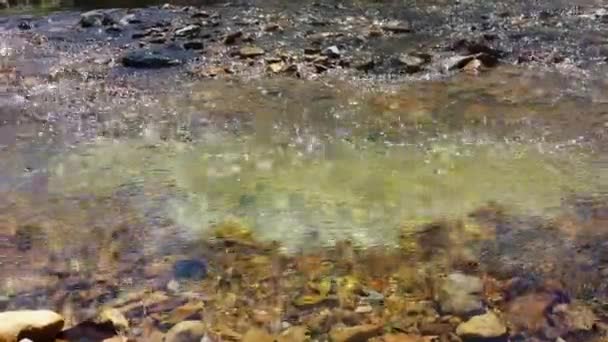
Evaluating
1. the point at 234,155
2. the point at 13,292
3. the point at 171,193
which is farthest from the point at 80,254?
the point at 234,155

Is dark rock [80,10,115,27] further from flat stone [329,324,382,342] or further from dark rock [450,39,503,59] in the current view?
flat stone [329,324,382,342]

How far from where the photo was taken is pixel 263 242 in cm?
444

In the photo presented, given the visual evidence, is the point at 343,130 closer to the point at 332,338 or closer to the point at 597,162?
the point at 597,162

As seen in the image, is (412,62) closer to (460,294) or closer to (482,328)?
(460,294)

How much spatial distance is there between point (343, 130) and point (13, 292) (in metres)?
3.06

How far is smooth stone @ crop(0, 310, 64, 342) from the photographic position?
132 inches

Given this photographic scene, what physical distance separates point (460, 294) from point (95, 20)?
8.71 meters

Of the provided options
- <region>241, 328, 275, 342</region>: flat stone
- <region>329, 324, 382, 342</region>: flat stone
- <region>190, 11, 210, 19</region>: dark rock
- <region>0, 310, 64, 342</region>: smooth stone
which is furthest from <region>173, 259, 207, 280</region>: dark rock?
<region>190, 11, 210, 19</region>: dark rock

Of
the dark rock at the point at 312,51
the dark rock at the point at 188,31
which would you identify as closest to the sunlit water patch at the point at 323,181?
the dark rock at the point at 312,51

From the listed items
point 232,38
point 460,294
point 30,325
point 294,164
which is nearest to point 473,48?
point 232,38

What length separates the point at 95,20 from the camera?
11.1 metres

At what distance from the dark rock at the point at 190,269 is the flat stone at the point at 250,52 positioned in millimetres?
4671

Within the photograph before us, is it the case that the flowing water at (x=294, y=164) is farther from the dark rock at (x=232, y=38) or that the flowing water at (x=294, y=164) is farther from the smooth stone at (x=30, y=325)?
the dark rock at (x=232, y=38)

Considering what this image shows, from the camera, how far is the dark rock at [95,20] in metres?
10.9
